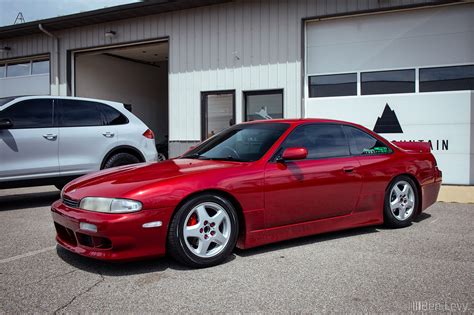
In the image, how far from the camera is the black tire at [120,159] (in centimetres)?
736

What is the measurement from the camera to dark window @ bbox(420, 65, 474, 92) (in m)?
9.75

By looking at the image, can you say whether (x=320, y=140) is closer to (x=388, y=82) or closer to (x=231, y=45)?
(x=388, y=82)

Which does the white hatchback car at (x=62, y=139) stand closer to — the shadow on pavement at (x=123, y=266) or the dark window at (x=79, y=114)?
the dark window at (x=79, y=114)

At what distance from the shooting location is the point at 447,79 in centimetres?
989

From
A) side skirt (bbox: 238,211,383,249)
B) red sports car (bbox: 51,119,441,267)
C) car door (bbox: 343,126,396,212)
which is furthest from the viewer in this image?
car door (bbox: 343,126,396,212)

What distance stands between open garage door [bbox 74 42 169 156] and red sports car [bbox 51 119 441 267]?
9.93m

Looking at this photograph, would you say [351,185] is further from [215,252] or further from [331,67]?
[331,67]

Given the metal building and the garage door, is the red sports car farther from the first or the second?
the garage door

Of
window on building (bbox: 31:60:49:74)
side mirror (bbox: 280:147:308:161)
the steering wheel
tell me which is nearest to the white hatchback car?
the steering wheel

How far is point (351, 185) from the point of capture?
189 inches

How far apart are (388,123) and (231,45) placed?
4.58 meters

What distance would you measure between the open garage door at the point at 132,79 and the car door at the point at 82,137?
6.78 metres

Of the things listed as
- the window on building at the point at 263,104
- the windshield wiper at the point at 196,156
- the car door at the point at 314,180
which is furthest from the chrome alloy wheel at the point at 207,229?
the window on building at the point at 263,104

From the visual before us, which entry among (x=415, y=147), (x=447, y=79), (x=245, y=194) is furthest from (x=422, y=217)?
(x=447, y=79)
